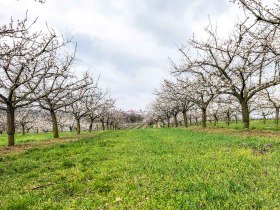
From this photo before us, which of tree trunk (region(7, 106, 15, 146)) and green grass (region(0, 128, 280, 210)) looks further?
tree trunk (region(7, 106, 15, 146))

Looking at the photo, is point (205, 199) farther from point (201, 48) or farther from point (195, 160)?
point (201, 48)

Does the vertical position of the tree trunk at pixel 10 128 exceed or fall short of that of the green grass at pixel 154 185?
it exceeds it

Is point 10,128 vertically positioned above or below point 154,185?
above

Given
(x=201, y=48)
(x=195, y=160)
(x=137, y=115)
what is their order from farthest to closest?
(x=137, y=115), (x=201, y=48), (x=195, y=160)

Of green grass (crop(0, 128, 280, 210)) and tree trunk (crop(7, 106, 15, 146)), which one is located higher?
tree trunk (crop(7, 106, 15, 146))

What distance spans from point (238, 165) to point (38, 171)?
676cm

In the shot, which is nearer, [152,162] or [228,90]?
[152,162]

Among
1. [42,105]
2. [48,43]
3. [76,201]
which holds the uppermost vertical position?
[48,43]

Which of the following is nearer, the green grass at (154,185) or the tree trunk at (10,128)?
the green grass at (154,185)

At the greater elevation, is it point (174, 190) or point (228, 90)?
point (228, 90)

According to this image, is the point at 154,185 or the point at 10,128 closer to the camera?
the point at 154,185

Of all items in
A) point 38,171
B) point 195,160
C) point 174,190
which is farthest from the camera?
point 38,171

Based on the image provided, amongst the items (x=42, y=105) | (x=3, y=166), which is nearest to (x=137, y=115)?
(x=42, y=105)

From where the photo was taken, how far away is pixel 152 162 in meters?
10.4
